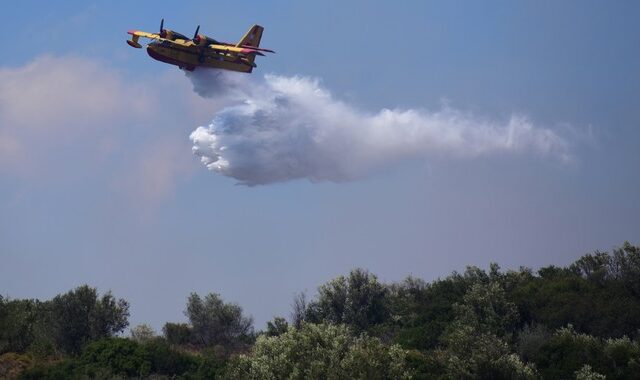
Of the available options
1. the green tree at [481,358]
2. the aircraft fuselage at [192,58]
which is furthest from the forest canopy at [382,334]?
the aircraft fuselage at [192,58]

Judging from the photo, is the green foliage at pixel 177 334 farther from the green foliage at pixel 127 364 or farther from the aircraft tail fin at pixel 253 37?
the aircraft tail fin at pixel 253 37

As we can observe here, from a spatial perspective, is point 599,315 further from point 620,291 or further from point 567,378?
point 567,378

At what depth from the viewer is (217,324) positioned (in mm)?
82375

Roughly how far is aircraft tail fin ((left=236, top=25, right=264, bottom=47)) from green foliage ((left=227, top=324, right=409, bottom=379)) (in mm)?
29358

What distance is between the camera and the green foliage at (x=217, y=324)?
81438mm

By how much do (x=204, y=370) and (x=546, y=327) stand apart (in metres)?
24.1

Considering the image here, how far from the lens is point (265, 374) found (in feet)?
164

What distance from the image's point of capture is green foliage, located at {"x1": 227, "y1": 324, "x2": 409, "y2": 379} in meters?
47.1

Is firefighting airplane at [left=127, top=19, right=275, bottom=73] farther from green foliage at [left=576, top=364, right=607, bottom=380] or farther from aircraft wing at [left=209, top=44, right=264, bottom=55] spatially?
green foliage at [left=576, top=364, right=607, bottom=380]

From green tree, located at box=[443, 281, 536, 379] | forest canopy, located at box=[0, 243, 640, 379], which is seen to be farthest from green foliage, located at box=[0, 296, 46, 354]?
green tree, located at box=[443, 281, 536, 379]

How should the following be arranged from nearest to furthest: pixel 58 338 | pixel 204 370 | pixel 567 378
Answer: pixel 567 378 < pixel 204 370 < pixel 58 338

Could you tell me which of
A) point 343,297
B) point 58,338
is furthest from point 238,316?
point 58,338

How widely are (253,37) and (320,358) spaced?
114 feet

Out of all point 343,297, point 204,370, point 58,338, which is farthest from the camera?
point 343,297
